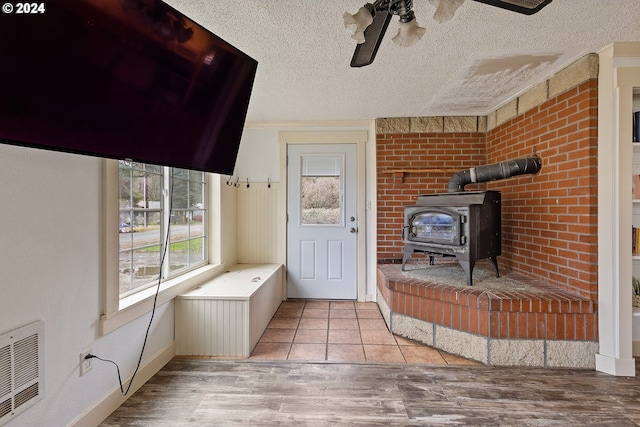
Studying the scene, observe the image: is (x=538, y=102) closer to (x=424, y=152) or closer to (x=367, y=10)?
(x=424, y=152)

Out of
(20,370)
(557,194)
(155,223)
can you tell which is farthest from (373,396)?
(557,194)

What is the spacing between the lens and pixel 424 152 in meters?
3.28

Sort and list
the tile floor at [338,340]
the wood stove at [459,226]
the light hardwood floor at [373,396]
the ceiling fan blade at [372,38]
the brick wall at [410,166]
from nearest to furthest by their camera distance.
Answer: the ceiling fan blade at [372,38]
the light hardwood floor at [373,396]
the tile floor at [338,340]
the wood stove at [459,226]
the brick wall at [410,166]

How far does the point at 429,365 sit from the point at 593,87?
2.22 m

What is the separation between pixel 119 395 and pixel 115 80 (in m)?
1.70

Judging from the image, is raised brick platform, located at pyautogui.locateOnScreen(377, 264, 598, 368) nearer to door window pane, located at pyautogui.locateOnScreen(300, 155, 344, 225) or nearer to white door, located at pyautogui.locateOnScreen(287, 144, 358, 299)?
white door, located at pyautogui.locateOnScreen(287, 144, 358, 299)

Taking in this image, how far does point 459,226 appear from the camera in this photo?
2.40 metres

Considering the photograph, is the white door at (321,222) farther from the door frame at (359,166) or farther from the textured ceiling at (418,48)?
the textured ceiling at (418,48)

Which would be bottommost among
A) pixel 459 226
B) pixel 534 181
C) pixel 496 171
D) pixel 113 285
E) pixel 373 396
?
pixel 373 396

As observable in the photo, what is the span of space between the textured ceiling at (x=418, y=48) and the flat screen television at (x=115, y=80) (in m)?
0.37

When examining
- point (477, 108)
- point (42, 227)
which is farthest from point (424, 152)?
point (42, 227)

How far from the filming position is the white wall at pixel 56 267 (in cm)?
117

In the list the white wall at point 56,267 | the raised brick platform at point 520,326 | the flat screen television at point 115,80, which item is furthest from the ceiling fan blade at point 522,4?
the white wall at point 56,267

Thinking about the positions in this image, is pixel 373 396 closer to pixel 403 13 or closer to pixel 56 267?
pixel 56 267
